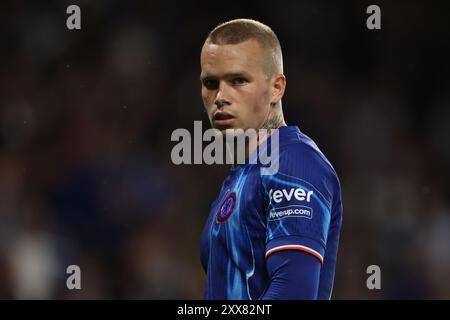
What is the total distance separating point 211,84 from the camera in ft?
11.0

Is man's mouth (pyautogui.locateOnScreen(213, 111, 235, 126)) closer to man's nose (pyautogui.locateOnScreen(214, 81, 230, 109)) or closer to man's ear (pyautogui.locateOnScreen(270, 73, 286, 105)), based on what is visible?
man's nose (pyautogui.locateOnScreen(214, 81, 230, 109))

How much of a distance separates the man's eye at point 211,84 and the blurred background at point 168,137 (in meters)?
4.95

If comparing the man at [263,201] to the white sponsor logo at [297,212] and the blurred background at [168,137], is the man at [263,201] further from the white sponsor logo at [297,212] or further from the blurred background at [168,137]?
the blurred background at [168,137]

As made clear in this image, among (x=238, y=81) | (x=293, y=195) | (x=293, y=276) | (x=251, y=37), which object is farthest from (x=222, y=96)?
(x=293, y=276)

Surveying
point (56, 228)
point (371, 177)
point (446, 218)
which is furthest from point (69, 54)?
point (446, 218)

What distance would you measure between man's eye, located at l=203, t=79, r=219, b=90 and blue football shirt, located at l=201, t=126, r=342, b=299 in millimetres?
338

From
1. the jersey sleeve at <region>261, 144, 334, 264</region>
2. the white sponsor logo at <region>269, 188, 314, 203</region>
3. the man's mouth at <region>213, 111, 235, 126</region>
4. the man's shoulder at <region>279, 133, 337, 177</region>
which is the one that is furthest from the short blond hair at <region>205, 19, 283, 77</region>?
the white sponsor logo at <region>269, 188, 314, 203</region>

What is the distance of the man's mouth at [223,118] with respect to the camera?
3281 millimetres

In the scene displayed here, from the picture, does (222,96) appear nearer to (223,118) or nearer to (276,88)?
(223,118)

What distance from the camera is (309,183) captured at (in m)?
2.86

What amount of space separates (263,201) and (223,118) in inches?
19.6

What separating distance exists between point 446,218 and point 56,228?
13.9 feet

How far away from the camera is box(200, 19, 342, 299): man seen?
277cm
